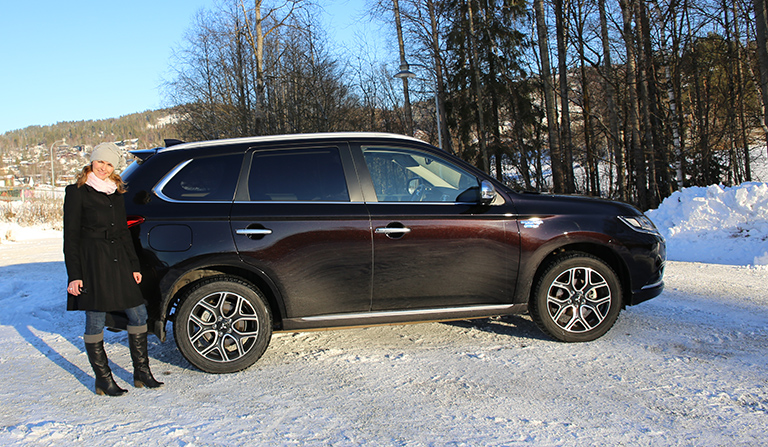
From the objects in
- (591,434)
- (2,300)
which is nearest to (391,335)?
(591,434)

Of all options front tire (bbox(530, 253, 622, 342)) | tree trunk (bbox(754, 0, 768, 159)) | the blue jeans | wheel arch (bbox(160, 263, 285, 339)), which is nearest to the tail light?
wheel arch (bbox(160, 263, 285, 339))

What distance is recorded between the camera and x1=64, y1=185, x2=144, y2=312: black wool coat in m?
3.50

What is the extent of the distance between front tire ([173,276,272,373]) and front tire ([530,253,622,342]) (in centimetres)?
235

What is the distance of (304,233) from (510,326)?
233 cm

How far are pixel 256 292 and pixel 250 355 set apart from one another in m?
0.50

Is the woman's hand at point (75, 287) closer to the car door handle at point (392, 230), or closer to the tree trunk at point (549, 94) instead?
the car door handle at point (392, 230)

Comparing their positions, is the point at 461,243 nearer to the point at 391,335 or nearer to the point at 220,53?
the point at 391,335

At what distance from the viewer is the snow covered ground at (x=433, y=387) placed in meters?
2.92

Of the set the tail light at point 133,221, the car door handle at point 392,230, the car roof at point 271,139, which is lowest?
the car door handle at point 392,230

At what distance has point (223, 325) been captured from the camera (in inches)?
156

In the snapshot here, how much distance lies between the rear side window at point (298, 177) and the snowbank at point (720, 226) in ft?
23.0

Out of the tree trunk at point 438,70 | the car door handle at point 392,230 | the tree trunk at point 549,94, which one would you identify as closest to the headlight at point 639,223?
the car door handle at point 392,230

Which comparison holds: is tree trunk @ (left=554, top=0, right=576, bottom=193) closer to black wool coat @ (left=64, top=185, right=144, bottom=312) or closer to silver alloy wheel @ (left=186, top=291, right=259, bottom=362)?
silver alloy wheel @ (left=186, top=291, right=259, bottom=362)

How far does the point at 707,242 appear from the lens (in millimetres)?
8922
